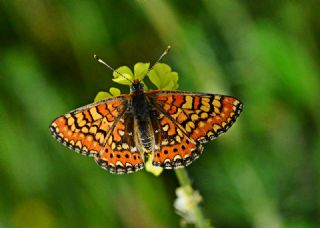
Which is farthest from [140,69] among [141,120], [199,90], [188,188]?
[199,90]

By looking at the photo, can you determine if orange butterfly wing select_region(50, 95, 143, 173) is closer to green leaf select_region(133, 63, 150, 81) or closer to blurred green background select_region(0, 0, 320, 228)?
green leaf select_region(133, 63, 150, 81)

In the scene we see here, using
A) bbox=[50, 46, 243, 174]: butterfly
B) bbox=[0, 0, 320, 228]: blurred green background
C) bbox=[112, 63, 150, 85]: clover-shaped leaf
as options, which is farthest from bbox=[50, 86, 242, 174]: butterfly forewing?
bbox=[0, 0, 320, 228]: blurred green background

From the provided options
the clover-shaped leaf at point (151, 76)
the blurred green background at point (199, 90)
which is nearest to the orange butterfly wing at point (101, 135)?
the clover-shaped leaf at point (151, 76)

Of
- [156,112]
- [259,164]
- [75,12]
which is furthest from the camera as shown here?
[75,12]

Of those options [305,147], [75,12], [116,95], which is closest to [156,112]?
[116,95]

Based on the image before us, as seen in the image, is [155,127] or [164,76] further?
[164,76]

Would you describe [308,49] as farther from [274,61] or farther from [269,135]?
[269,135]

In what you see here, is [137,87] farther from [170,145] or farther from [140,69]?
[170,145]
